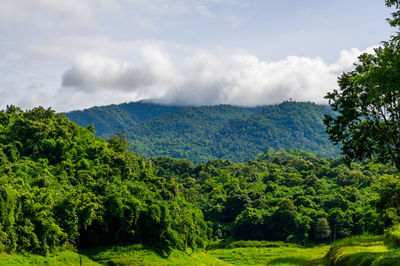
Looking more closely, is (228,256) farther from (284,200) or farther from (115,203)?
(115,203)

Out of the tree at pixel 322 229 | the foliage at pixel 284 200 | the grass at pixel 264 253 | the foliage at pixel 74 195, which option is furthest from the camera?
the foliage at pixel 284 200

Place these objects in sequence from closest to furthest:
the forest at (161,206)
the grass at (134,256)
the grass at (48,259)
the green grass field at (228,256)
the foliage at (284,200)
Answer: the green grass field at (228,256), the forest at (161,206), the grass at (48,259), the grass at (134,256), the foliage at (284,200)

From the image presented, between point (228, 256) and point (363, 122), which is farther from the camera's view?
point (228, 256)

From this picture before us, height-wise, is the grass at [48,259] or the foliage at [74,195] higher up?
the foliage at [74,195]

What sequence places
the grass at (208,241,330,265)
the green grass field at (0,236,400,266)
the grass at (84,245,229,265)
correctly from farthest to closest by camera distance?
the grass at (208,241,330,265) < the grass at (84,245,229,265) < the green grass field at (0,236,400,266)

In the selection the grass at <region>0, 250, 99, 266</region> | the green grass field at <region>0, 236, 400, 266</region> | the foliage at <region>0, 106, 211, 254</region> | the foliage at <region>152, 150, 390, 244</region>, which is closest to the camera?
the green grass field at <region>0, 236, 400, 266</region>

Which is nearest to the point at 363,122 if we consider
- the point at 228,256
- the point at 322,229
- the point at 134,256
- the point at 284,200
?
the point at 134,256

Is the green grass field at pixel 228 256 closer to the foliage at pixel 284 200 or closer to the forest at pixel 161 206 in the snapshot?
the forest at pixel 161 206

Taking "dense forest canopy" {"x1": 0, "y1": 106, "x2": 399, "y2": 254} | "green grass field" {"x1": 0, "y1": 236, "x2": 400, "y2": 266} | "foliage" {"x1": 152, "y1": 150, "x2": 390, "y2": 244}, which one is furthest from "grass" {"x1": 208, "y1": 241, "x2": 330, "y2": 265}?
"foliage" {"x1": 152, "y1": 150, "x2": 390, "y2": 244}

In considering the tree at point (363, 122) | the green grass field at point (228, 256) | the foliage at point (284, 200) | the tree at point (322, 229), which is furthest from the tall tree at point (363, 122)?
the tree at point (322, 229)

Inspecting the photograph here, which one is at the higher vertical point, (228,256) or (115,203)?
(115,203)

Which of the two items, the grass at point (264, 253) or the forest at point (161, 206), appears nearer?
the forest at point (161, 206)

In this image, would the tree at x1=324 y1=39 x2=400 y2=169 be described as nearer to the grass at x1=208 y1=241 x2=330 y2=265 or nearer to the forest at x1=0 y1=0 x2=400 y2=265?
the forest at x1=0 y1=0 x2=400 y2=265

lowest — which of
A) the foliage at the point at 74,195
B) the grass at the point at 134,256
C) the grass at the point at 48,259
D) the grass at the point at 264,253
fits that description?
the grass at the point at 264,253
